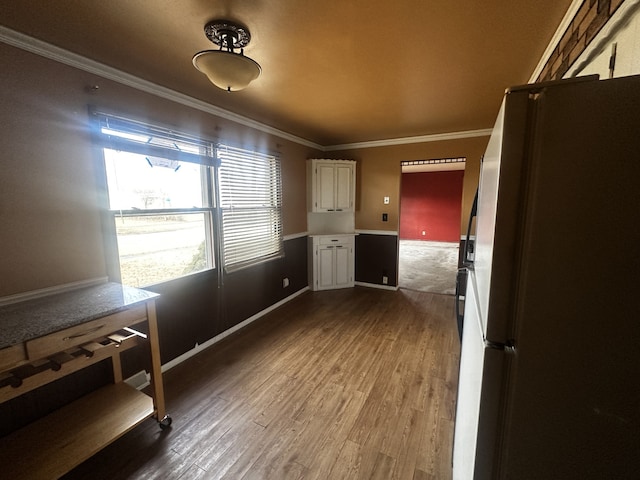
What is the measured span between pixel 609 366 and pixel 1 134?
8.27 feet

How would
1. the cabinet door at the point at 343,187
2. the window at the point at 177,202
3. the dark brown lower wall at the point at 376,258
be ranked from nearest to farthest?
the window at the point at 177,202, the cabinet door at the point at 343,187, the dark brown lower wall at the point at 376,258

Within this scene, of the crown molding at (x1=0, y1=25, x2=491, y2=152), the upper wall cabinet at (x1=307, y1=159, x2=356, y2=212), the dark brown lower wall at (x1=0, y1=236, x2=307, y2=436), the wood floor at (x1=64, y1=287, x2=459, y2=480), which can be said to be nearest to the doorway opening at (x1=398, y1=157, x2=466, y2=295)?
the upper wall cabinet at (x1=307, y1=159, x2=356, y2=212)

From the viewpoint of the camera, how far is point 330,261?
444 centimetres

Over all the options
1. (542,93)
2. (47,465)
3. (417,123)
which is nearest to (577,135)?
(542,93)

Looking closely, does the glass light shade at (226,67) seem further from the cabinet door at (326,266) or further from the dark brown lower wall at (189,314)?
the cabinet door at (326,266)

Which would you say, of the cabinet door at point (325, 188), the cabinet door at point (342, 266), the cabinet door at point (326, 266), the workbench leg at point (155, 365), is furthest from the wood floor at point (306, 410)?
the cabinet door at point (325, 188)

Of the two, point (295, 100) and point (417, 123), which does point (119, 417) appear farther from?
point (417, 123)

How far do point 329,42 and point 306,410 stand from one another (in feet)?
7.58

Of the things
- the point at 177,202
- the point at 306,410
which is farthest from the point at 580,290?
the point at 177,202

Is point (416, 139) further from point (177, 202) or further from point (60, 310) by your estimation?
point (60, 310)

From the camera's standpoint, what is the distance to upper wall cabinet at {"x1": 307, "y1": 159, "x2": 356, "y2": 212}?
419 cm

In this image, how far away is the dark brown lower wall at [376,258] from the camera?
443 centimetres

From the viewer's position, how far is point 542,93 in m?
0.50

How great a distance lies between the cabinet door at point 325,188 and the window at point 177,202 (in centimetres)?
99
